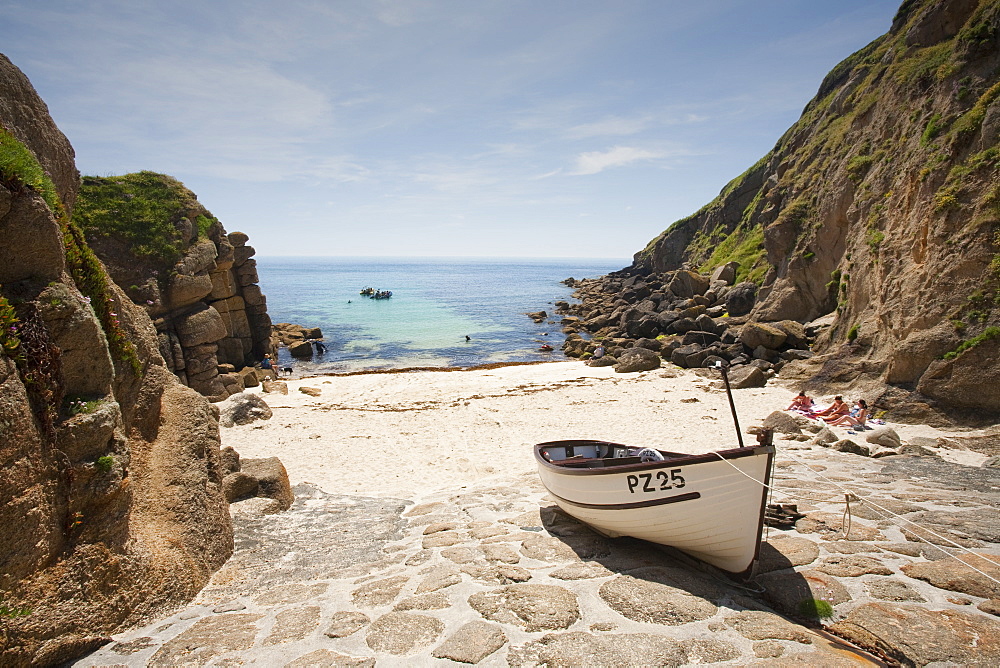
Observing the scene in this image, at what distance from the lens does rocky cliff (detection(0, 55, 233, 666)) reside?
15.0 ft

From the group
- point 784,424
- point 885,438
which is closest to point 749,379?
point 784,424

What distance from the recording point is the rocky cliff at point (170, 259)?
21062 mm

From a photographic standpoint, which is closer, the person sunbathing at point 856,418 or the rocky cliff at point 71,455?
the rocky cliff at point 71,455

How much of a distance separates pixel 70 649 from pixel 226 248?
24.9 metres

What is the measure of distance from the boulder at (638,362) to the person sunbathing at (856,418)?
1169cm

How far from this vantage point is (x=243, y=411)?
17.1 meters

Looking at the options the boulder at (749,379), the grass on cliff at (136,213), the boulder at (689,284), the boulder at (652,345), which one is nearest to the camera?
the boulder at (749,379)

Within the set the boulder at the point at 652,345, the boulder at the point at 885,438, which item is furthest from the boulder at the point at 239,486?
the boulder at the point at 652,345

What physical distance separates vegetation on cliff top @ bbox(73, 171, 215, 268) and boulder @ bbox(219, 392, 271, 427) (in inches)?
369

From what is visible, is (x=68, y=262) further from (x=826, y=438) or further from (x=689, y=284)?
(x=689, y=284)

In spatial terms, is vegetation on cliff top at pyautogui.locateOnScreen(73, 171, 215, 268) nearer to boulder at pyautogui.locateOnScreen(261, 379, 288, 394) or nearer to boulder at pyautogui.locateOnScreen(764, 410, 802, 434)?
boulder at pyautogui.locateOnScreen(261, 379, 288, 394)

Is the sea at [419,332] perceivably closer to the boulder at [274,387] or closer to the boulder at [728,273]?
the boulder at [274,387]

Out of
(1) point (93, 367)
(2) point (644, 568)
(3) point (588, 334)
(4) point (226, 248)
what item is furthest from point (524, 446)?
(3) point (588, 334)

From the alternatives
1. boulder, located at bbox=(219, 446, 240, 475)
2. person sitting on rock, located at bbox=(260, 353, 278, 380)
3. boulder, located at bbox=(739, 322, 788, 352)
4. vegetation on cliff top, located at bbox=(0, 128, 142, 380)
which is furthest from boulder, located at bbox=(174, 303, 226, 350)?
boulder, located at bbox=(739, 322, 788, 352)
